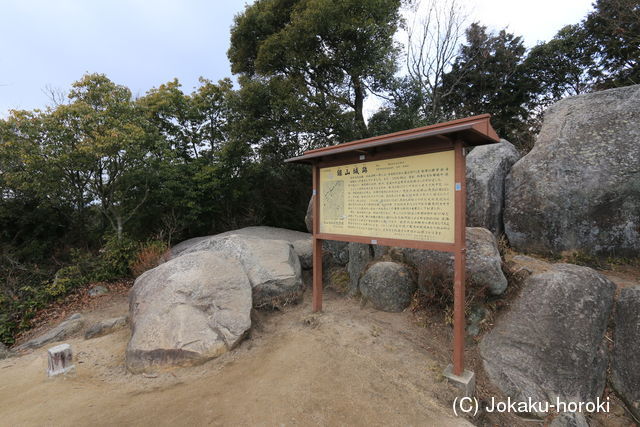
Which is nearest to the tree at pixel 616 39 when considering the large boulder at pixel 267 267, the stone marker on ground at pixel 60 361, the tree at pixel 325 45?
the tree at pixel 325 45

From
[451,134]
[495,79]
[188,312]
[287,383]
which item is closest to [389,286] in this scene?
[287,383]

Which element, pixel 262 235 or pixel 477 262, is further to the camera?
A: pixel 262 235

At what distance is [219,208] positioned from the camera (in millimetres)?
10312

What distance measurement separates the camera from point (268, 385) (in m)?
3.25

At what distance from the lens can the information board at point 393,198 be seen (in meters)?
3.40

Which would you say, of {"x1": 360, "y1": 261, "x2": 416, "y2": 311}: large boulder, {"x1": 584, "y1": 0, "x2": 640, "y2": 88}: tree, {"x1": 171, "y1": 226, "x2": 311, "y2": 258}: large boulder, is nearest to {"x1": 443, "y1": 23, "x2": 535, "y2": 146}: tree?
{"x1": 584, "y1": 0, "x2": 640, "y2": 88}: tree

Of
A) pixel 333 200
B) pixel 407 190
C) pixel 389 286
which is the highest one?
pixel 407 190

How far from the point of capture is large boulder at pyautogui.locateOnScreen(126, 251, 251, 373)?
146 inches

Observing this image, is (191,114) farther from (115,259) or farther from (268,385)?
(268,385)

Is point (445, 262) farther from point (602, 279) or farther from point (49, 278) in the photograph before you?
point (49, 278)

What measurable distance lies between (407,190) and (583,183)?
12.8 feet

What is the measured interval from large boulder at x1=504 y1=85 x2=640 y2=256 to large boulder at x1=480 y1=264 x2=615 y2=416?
1.33 metres

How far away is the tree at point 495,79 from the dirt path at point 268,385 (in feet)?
48.7

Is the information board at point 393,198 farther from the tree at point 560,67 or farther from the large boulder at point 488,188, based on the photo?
the tree at point 560,67
